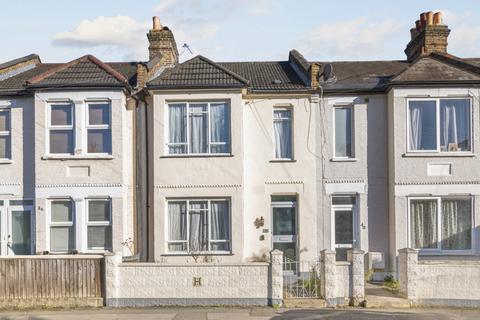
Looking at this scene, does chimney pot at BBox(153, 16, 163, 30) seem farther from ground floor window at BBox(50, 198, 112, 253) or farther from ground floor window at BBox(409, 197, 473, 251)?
ground floor window at BBox(409, 197, 473, 251)

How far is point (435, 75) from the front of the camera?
784 inches

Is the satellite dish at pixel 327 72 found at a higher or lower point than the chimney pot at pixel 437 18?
lower

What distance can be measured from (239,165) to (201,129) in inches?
63.1

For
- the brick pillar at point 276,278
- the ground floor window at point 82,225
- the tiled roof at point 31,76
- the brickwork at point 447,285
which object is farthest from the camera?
the tiled roof at point 31,76

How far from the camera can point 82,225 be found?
1966 centimetres

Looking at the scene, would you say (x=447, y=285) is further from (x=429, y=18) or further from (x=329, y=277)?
(x=429, y=18)

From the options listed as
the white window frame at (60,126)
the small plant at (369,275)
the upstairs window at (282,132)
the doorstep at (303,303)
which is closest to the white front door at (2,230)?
the white window frame at (60,126)

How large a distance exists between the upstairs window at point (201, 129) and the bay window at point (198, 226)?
1.57 meters

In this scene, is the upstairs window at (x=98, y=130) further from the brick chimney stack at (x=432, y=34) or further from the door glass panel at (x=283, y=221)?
the brick chimney stack at (x=432, y=34)

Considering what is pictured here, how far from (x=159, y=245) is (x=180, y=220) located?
0.98 metres

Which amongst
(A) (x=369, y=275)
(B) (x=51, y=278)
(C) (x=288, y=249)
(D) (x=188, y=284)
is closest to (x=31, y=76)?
(B) (x=51, y=278)

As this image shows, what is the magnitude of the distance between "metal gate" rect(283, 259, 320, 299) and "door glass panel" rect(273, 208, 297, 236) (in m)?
1.41

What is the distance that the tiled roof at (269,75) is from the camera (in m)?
20.8

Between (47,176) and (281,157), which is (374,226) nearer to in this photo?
(281,157)
